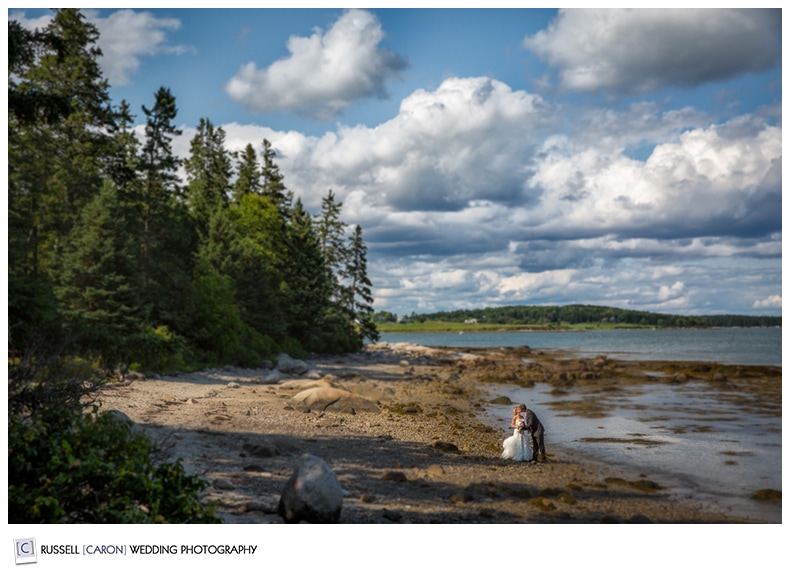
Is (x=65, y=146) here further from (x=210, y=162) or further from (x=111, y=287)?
(x=210, y=162)

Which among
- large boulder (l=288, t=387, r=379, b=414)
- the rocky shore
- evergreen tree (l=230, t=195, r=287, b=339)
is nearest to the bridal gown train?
the rocky shore

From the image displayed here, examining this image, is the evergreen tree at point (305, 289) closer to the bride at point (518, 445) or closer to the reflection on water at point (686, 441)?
the reflection on water at point (686, 441)

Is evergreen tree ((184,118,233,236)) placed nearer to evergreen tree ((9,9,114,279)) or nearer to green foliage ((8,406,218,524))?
evergreen tree ((9,9,114,279))

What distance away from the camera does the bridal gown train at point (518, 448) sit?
1451cm

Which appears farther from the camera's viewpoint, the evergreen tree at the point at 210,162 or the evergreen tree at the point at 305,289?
the evergreen tree at the point at 210,162

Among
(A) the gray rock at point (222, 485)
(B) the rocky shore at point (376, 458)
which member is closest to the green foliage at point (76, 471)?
(B) the rocky shore at point (376, 458)

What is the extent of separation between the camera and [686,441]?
1875cm

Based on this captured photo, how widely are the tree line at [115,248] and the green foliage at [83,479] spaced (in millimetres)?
1759

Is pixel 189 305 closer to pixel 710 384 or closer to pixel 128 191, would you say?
pixel 128 191
